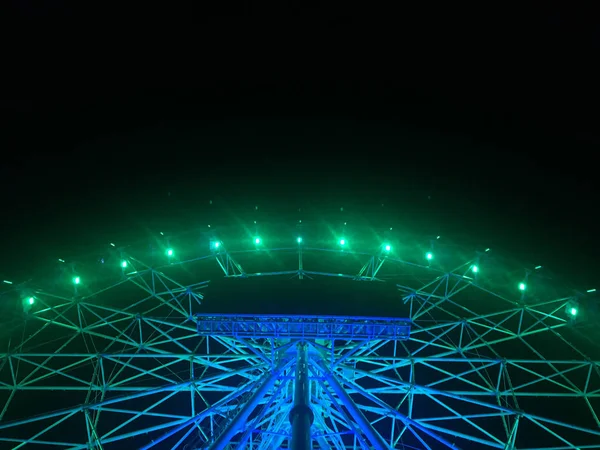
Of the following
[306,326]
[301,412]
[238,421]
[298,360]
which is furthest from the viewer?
[306,326]

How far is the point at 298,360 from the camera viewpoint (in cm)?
2084

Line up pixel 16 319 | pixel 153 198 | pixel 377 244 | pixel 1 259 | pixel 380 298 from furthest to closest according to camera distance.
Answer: pixel 153 198, pixel 377 244, pixel 1 259, pixel 16 319, pixel 380 298

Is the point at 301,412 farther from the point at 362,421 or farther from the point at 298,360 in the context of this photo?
the point at 298,360

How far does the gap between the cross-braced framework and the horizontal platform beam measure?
0.05 m

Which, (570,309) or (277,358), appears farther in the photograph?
(570,309)

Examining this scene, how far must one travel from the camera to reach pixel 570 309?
81.0 feet

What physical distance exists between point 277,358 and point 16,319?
14918 millimetres

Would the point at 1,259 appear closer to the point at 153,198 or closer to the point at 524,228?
the point at 153,198

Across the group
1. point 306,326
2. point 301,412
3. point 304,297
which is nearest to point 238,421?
point 301,412

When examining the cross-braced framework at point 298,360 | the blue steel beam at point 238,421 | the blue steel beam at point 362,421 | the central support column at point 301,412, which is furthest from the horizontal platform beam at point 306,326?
the blue steel beam at point 238,421

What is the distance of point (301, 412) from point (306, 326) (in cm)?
526

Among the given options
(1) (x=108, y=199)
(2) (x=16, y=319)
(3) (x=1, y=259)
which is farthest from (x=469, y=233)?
(3) (x=1, y=259)

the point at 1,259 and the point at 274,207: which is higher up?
the point at 274,207

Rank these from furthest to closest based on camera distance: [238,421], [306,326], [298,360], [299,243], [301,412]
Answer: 1. [299,243]
2. [306,326]
3. [298,360]
4. [301,412]
5. [238,421]
